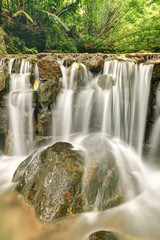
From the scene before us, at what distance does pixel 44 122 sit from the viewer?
4.93 m

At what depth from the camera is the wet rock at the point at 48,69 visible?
483 cm

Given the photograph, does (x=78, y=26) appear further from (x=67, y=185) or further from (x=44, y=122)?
(x=67, y=185)

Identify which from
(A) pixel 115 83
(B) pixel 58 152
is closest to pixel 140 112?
(A) pixel 115 83

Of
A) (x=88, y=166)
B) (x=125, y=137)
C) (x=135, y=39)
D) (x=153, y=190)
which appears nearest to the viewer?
(x=88, y=166)

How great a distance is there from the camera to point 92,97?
5078 mm

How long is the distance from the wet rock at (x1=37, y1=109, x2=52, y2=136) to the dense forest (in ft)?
21.5

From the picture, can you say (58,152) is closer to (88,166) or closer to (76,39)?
(88,166)

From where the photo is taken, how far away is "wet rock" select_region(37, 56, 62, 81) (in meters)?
4.83

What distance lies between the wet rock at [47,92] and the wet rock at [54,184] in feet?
A: 6.52

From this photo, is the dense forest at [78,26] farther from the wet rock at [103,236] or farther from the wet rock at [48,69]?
the wet rock at [103,236]

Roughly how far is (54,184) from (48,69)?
3777 millimetres

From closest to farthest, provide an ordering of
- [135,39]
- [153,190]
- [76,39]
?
[153,190] → [135,39] → [76,39]

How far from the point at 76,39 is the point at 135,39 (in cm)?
454

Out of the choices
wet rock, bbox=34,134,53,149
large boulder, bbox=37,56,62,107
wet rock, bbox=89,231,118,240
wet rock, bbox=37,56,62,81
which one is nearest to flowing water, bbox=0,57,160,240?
wet rock, bbox=34,134,53,149
